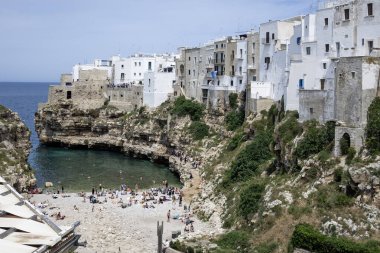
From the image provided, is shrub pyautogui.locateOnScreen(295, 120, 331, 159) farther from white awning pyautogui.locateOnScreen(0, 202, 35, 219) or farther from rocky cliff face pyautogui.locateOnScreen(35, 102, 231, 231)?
white awning pyautogui.locateOnScreen(0, 202, 35, 219)

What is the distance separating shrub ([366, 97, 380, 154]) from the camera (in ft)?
91.7

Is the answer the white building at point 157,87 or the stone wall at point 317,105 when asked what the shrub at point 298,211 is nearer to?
the stone wall at point 317,105

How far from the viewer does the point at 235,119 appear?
55.7 meters

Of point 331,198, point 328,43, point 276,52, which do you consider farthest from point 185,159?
point 331,198

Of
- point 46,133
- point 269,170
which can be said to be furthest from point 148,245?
point 46,133

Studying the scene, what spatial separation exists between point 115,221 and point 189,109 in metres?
28.3

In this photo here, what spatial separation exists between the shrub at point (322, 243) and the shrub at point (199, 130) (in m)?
34.7

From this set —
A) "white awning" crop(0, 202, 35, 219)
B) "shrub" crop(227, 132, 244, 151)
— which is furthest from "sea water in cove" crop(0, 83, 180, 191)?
"white awning" crop(0, 202, 35, 219)

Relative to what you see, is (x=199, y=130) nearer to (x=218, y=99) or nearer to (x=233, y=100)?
(x=218, y=99)

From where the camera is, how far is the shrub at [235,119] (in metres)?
55.2

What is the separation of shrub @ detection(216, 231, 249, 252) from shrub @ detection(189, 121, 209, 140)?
2980 cm

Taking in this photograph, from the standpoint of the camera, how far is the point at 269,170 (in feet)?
126

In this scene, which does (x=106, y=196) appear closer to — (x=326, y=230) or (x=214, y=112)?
(x=214, y=112)

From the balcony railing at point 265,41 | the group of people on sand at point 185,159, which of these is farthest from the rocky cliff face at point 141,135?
the balcony railing at point 265,41
